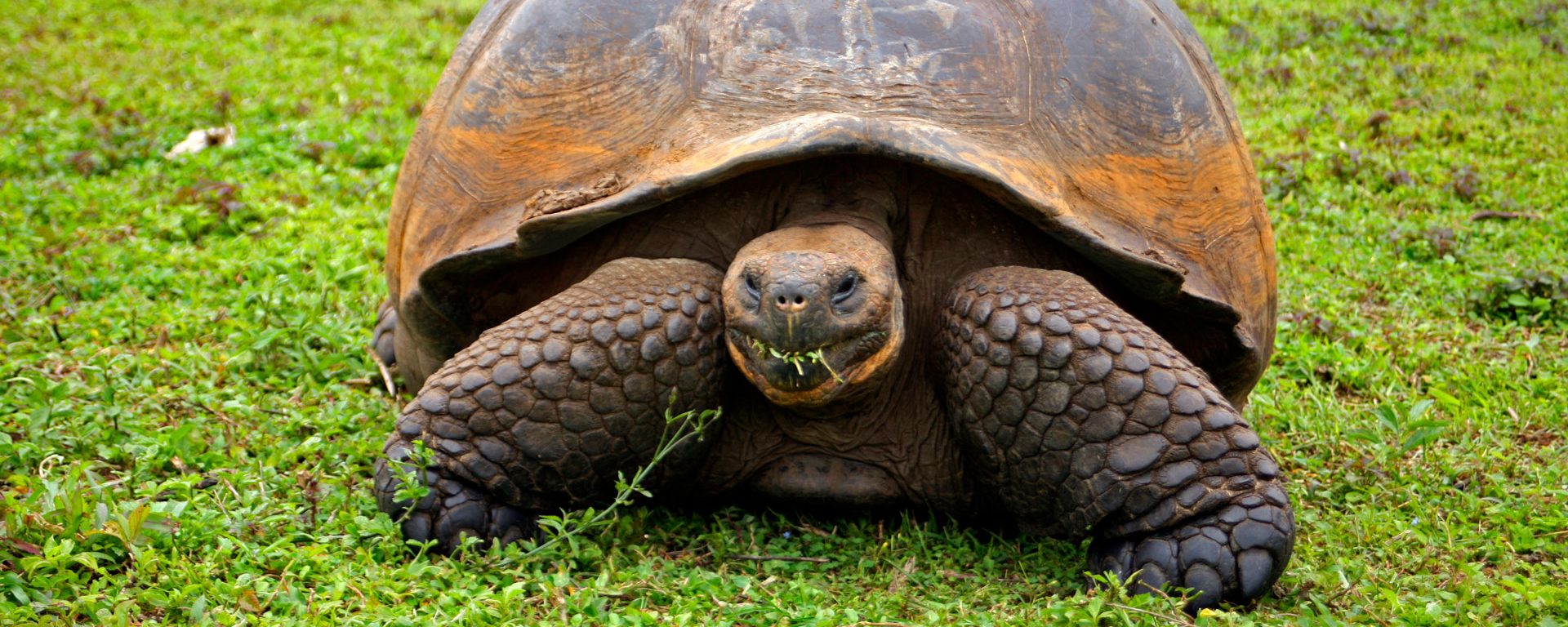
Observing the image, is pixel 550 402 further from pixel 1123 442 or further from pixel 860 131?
pixel 1123 442

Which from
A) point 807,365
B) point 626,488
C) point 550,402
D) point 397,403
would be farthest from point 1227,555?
point 397,403

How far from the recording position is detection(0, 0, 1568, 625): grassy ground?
2748mm

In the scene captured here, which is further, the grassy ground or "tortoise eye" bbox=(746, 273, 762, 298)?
"tortoise eye" bbox=(746, 273, 762, 298)

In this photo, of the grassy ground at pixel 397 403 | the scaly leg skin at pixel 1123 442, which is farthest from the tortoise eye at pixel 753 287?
the grassy ground at pixel 397 403

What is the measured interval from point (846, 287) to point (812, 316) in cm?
12

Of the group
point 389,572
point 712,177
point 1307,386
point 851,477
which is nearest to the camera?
point 389,572

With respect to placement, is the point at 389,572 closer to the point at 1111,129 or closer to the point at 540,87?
the point at 540,87

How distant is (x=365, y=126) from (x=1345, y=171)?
439 centimetres

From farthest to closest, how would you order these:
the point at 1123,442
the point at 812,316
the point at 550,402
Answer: the point at 550,402 → the point at 1123,442 → the point at 812,316

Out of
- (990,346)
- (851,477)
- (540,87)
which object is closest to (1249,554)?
(990,346)

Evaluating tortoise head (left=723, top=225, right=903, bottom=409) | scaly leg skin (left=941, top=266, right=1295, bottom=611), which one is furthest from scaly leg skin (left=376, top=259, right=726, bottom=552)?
scaly leg skin (left=941, top=266, right=1295, bottom=611)

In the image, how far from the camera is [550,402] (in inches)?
120

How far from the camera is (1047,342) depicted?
117 inches

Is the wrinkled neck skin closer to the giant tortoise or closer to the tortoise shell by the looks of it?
the giant tortoise
